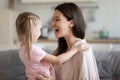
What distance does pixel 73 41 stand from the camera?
178cm

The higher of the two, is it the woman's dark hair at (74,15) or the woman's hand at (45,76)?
the woman's dark hair at (74,15)

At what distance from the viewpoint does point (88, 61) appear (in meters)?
1.66

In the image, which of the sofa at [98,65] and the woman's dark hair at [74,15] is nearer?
the woman's dark hair at [74,15]

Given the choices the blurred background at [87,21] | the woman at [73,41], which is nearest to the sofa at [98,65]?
the woman at [73,41]

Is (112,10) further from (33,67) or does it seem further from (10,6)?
(33,67)

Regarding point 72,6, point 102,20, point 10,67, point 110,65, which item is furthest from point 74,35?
point 102,20

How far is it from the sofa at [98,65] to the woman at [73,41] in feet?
1.48

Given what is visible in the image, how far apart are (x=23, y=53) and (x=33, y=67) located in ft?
0.37

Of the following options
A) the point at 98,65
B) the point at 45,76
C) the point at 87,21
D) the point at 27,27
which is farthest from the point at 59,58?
the point at 87,21

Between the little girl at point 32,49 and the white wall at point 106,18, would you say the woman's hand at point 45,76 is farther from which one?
the white wall at point 106,18

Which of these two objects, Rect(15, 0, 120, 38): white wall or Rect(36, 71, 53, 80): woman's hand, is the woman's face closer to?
Rect(36, 71, 53, 80): woman's hand

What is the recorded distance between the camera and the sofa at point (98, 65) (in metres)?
2.15

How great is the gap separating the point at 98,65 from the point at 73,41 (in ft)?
1.66

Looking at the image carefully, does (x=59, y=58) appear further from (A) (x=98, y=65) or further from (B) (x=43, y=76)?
(A) (x=98, y=65)
